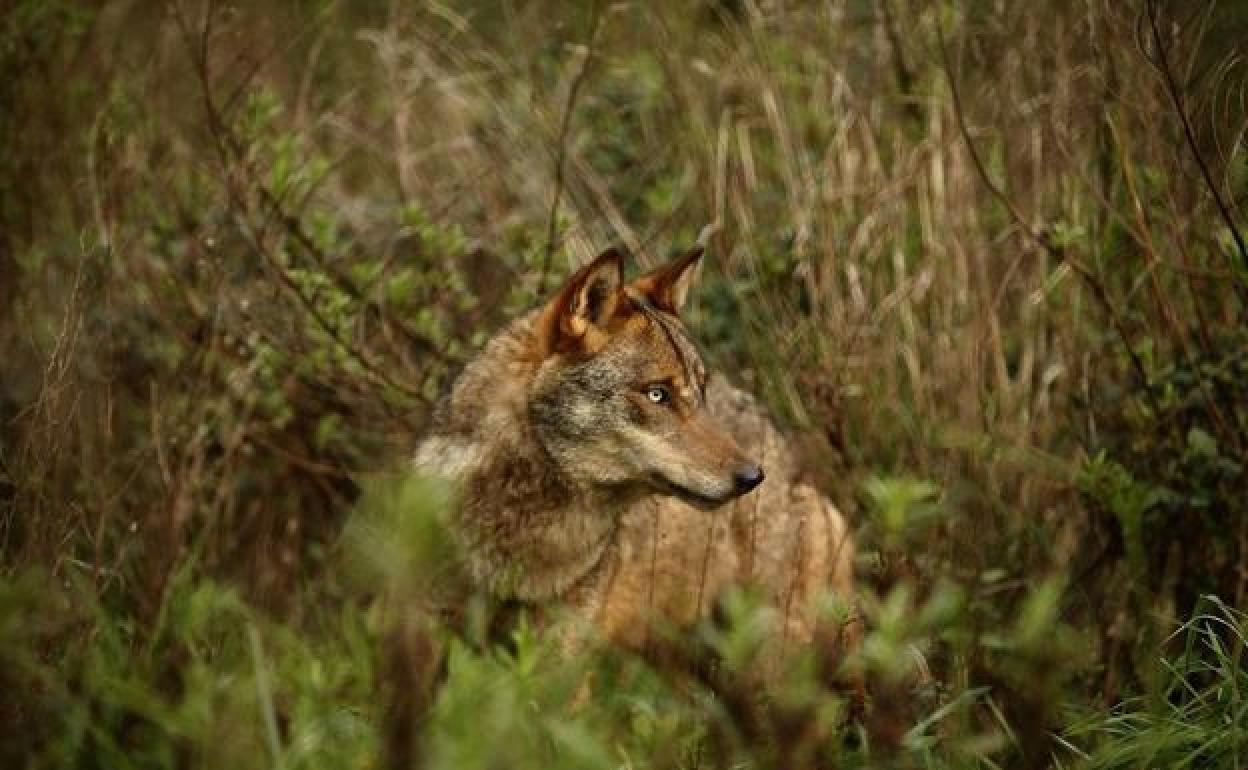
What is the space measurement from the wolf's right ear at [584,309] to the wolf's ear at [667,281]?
0.35m

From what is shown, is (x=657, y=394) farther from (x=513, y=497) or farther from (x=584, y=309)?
(x=513, y=497)

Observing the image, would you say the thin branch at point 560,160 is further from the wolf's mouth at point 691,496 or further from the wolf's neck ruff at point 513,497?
the wolf's mouth at point 691,496

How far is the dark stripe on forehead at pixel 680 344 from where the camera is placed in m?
4.69

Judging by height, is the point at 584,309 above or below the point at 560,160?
below

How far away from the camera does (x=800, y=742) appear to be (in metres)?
2.50

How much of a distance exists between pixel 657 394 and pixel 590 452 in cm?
31

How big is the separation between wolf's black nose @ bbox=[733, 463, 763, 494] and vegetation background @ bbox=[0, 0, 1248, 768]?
1.53 feet

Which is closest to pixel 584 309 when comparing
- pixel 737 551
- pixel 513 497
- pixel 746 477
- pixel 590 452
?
pixel 590 452

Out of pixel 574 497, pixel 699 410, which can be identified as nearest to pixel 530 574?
pixel 574 497

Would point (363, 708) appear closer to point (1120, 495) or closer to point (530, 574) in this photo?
point (530, 574)

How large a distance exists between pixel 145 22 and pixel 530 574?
472cm

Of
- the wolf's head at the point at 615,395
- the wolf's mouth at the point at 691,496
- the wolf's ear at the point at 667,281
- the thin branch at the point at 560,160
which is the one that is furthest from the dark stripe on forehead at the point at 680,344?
the thin branch at the point at 560,160

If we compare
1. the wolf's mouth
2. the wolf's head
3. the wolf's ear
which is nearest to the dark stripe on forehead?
the wolf's head

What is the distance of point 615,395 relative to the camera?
4578mm
